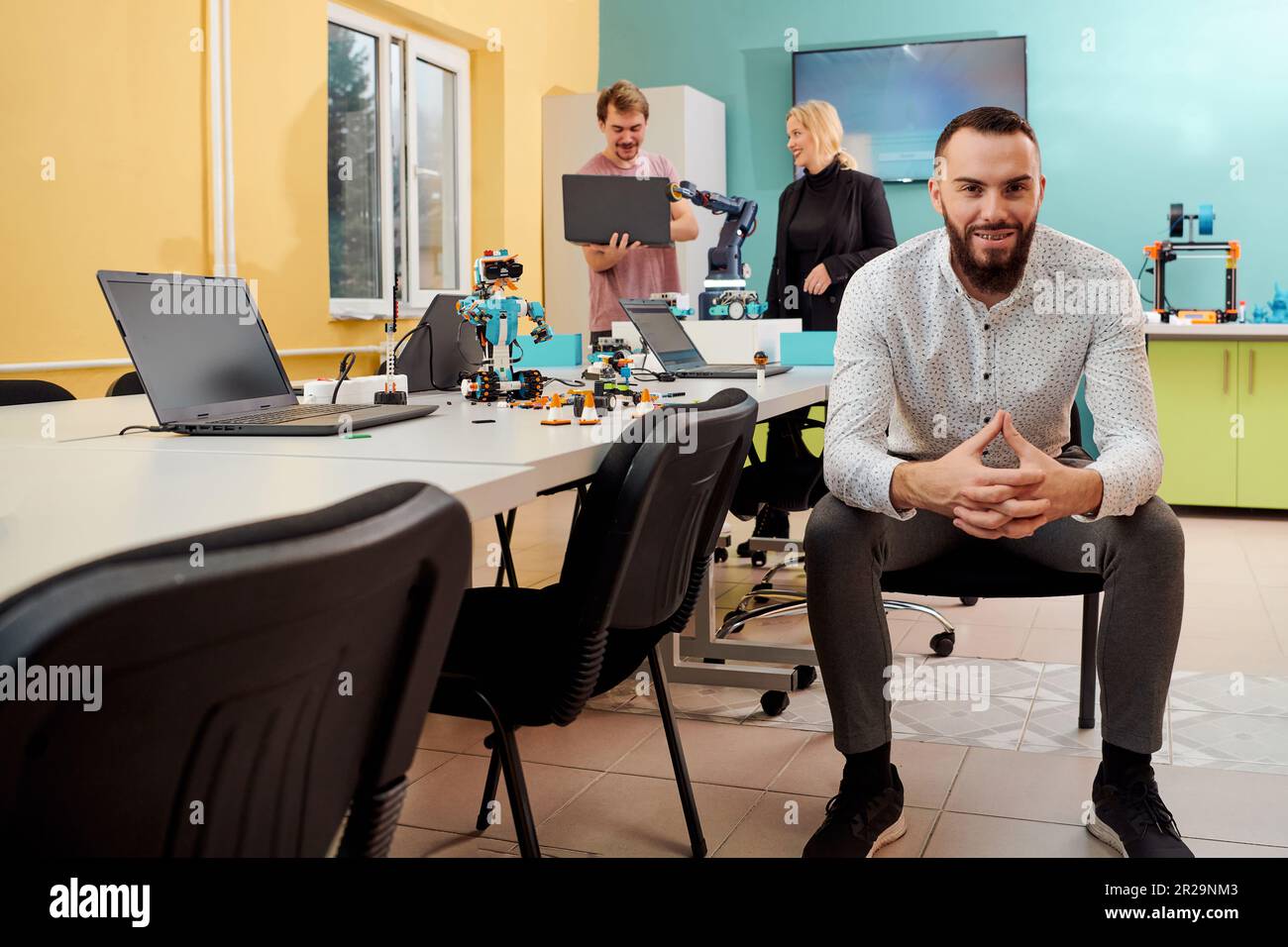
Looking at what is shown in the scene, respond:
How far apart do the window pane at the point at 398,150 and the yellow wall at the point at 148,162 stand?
17 centimetres

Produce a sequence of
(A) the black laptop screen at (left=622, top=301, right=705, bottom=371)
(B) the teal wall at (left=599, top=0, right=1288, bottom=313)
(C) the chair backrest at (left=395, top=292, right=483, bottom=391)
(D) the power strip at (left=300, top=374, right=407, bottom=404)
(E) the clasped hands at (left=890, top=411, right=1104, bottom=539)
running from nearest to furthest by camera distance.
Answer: (E) the clasped hands at (left=890, top=411, right=1104, bottom=539)
(D) the power strip at (left=300, top=374, right=407, bottom=404)
(C) the chair backrest at (left=395, top=292, right=483, bottom=391)
(A) the black laptop screen at (left=622, top=301, right=705, bottom=371)
(B) the teal wall at (left=599, top=0, right=1288, bottom=313)

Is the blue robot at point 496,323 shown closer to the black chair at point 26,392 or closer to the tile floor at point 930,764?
the tile floor at point 930,764

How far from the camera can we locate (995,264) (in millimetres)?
2025

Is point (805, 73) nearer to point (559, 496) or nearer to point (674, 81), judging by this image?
point (674, 81)

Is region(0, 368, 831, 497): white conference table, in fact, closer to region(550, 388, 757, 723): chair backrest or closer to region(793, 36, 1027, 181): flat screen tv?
region(550, 388, 757, 723): chair backrest

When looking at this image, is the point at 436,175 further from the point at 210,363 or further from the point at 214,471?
the point at 214,471

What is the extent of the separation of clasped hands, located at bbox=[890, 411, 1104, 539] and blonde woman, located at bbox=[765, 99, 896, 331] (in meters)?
2.38

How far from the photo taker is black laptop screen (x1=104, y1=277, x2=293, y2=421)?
179 cm

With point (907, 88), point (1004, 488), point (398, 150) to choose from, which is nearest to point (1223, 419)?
point (907, 88)

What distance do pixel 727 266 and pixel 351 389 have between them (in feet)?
6.12

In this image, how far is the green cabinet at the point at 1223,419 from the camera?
5055 millimetres

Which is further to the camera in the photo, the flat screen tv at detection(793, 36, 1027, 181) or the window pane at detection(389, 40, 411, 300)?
the flat screen tv at detection(793, 36, 1027, 181)

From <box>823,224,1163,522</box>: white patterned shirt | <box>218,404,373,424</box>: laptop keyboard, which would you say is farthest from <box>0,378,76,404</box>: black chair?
<box>823,224,1163,522</box>: white patterned shirt

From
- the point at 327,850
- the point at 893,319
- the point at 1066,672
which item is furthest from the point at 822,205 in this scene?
the point at 327,850
